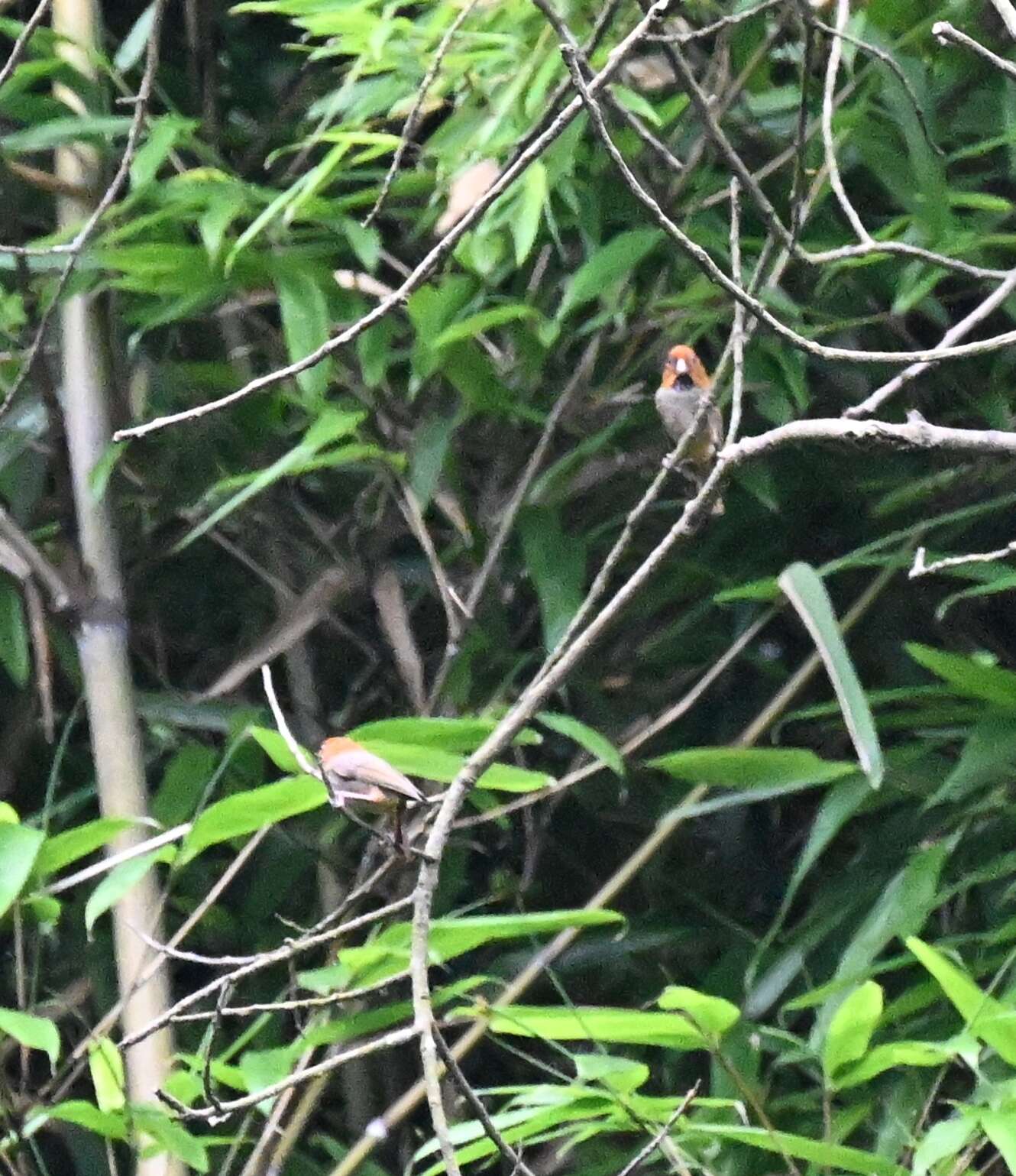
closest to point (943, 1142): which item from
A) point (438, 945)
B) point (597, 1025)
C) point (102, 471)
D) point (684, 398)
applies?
point (597, 1025)

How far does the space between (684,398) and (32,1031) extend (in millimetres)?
620

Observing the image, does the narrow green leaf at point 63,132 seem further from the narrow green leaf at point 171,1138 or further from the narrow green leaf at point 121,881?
the narrow green leaf at point 171,1138

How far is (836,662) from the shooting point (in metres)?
1.01

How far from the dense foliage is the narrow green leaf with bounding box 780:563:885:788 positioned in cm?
15

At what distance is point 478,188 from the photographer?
4.03ft

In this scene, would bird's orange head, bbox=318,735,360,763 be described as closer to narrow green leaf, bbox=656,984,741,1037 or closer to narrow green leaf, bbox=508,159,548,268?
narrow green leaf, bbox=656,984,741,1037

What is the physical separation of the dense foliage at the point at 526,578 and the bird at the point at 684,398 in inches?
1.0

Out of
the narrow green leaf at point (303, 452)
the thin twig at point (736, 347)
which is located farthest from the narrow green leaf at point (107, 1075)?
the thin twig at point (736, 347)

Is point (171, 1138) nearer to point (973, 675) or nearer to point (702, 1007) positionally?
point (702, 1007)

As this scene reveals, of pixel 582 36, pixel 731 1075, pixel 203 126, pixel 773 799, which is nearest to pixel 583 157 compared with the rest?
pixel 582 36

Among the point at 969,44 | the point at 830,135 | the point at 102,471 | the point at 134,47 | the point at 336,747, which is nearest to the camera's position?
the point at 969,44

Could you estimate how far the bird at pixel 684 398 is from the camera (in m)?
1.22

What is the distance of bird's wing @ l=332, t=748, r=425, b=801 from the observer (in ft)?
2.88

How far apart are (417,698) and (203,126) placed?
569 mm
